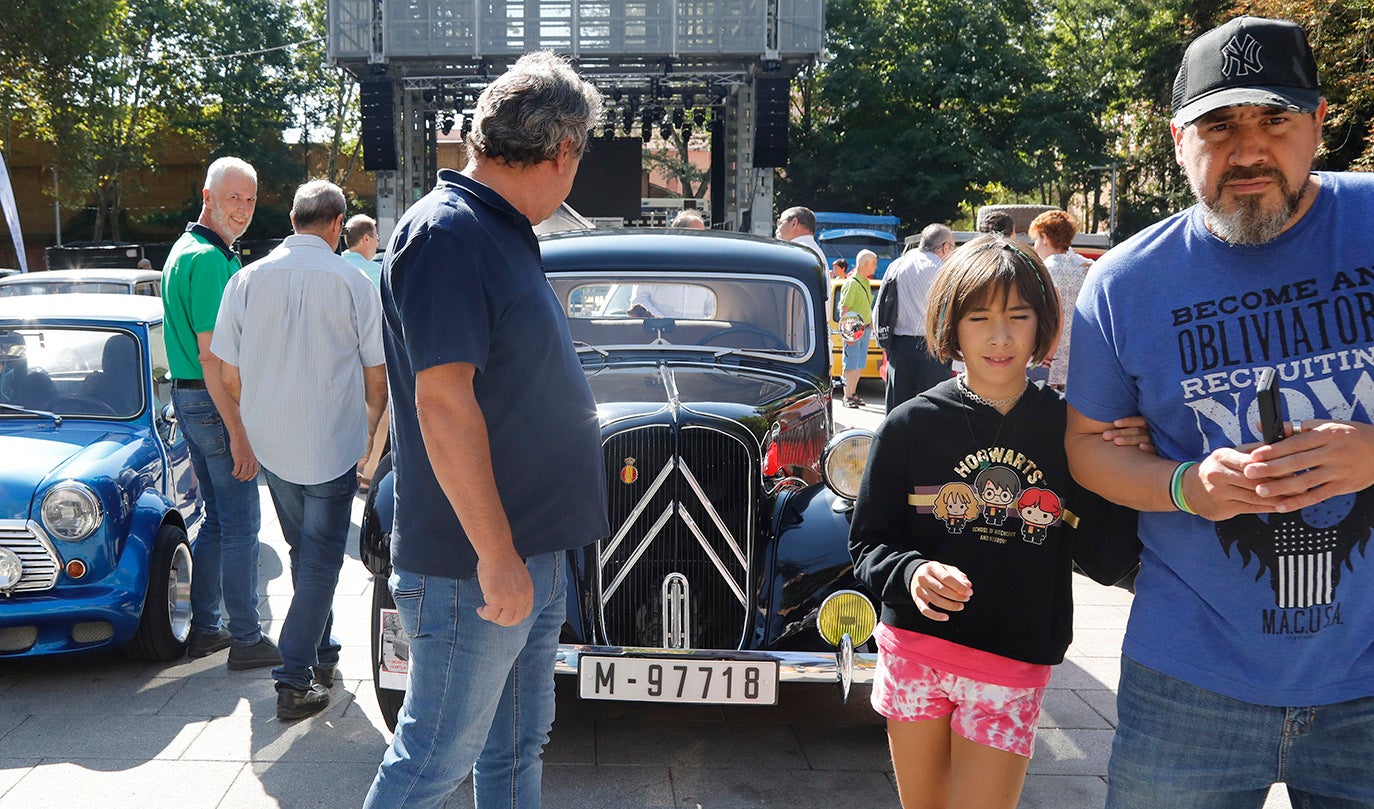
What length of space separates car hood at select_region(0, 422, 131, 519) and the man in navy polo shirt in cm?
264

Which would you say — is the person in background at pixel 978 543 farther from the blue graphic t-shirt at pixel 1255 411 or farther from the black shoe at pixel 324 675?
the black shoe at pixel 324 675

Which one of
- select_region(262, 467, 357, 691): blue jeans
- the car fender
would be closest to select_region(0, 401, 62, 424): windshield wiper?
select_region(262, 467, 357, 691): blue jeans

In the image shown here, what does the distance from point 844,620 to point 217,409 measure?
264 cm

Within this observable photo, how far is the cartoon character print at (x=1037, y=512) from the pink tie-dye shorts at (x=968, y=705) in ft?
1.07

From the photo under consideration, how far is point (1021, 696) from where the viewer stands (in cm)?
237

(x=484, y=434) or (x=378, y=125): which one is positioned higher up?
(x=378, y=125)

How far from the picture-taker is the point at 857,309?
11.5 metres

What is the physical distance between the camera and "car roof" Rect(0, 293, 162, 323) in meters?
5.21

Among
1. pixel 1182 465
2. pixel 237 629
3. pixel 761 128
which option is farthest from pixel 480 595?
pixel 761 128

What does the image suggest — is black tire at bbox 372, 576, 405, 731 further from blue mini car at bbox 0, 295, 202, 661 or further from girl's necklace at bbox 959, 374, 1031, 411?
girl's necklace at bbox 959, 374, 1031, 411

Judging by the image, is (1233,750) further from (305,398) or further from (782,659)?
(305,398)

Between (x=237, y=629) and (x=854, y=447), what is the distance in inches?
105

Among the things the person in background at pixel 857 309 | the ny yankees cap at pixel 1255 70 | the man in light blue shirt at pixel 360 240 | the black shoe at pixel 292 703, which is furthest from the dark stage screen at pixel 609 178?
the ny yankees cap at pixel 1255 70

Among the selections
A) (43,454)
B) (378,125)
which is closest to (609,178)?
(378,125)
